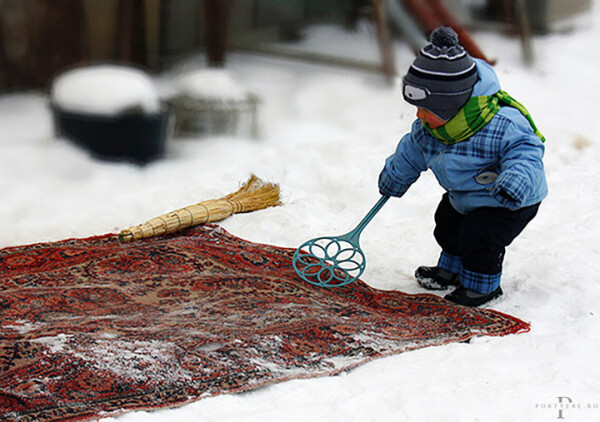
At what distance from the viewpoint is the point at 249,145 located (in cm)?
543

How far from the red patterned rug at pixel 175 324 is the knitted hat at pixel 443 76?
0.82m

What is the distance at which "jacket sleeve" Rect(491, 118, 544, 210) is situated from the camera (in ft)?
8.67

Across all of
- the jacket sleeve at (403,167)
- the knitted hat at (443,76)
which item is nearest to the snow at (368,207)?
the jacket sleeve at (403,167)

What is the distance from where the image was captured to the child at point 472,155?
2.72 meters

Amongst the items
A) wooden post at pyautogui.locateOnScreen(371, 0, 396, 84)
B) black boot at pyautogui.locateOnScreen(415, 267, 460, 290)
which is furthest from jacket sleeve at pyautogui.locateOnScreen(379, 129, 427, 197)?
wooden post at pyautogui.locateOnScreen(371, 0, 396, 84)

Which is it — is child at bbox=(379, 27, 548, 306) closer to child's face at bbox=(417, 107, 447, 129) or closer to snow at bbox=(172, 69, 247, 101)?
child's face at bbox=(417, 107, 447, 129)

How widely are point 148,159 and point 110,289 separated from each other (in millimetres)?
2322

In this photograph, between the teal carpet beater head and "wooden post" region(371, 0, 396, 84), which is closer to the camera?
the teal carpet beater head

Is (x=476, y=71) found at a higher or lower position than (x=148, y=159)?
higher

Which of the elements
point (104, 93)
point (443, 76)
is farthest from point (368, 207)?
point (104, 93)

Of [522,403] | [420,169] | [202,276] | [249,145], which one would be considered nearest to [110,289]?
[202,276]

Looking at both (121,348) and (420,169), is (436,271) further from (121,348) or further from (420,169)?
(121,348)

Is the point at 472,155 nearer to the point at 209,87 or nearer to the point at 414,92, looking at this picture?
the point at 414,92

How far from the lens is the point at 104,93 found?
189 inches
